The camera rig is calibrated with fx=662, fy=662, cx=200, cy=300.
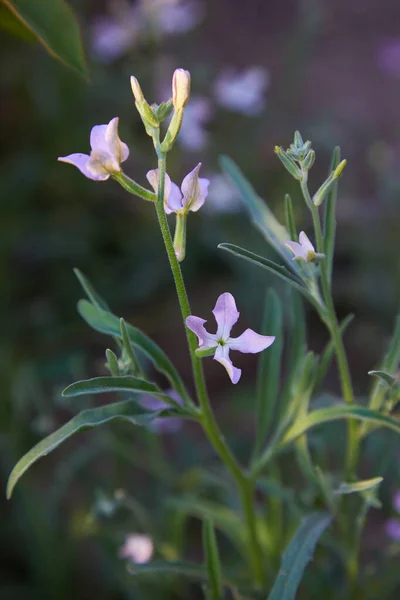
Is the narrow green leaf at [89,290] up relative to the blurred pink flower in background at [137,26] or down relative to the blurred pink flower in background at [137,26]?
down

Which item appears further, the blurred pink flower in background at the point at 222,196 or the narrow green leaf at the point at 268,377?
the blurred pink flower in background at the point at 222,196

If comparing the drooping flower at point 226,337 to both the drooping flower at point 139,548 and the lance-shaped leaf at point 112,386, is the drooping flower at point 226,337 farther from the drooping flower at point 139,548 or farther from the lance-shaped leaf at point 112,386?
the drooping flower at point 139,548

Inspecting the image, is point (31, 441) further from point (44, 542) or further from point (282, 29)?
point (282, 29)

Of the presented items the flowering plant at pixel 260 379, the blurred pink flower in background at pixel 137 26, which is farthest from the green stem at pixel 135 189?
the blurred pink flower in background at pixel 137 26

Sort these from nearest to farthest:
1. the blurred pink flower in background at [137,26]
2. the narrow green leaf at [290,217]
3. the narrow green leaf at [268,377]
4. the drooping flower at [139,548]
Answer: the narrow green leaf at [290,217] < the narrow green leaf at [268,377] < the drooping flower at [139,548] < the blurred pink flower in background at [137,26]

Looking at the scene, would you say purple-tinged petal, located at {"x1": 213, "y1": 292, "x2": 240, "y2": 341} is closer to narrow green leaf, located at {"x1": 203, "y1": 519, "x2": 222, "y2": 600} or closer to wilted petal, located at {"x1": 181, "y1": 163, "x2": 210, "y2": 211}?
wilted petal, located at {"x1": 181, "y1": 163, "x2": 210, "y2": 211}

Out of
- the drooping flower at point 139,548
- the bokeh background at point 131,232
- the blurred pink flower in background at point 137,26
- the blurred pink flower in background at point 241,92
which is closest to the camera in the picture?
the drooping flower at point 139,548

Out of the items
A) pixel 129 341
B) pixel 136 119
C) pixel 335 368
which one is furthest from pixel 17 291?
pixel 129 341

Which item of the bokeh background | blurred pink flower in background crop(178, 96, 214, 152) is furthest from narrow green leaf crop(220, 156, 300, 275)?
blurred pink flower in background crop(178, 96, 214, 152)
